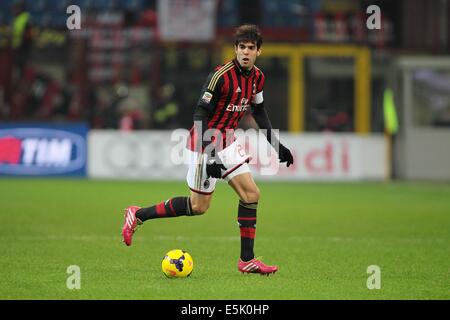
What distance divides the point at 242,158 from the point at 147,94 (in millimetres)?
16005

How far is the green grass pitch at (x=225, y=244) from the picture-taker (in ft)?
25.6

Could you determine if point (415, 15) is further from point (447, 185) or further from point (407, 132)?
point (447, 185)

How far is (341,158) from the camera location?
885 inches

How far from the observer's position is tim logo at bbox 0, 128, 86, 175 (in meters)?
21.4

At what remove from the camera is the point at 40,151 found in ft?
70.7

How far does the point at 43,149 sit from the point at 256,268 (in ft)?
44.6

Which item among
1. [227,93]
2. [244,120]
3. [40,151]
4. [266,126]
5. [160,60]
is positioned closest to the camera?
[227,93]

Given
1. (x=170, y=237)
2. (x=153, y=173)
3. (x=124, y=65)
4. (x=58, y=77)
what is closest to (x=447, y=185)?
(x=153, y=173)

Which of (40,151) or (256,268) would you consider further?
(40,151)

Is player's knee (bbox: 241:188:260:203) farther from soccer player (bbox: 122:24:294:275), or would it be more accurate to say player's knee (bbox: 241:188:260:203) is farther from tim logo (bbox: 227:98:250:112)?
tim logo (bbox: 227:98:250:112)

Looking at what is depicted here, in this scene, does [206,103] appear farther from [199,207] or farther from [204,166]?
[199,207]

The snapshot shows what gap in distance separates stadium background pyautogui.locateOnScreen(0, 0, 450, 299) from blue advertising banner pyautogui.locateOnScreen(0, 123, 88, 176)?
2cm

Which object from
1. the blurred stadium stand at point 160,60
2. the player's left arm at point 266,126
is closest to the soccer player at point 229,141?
the player's left arm at point 266,126

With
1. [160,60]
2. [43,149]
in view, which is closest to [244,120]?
[160,60]
